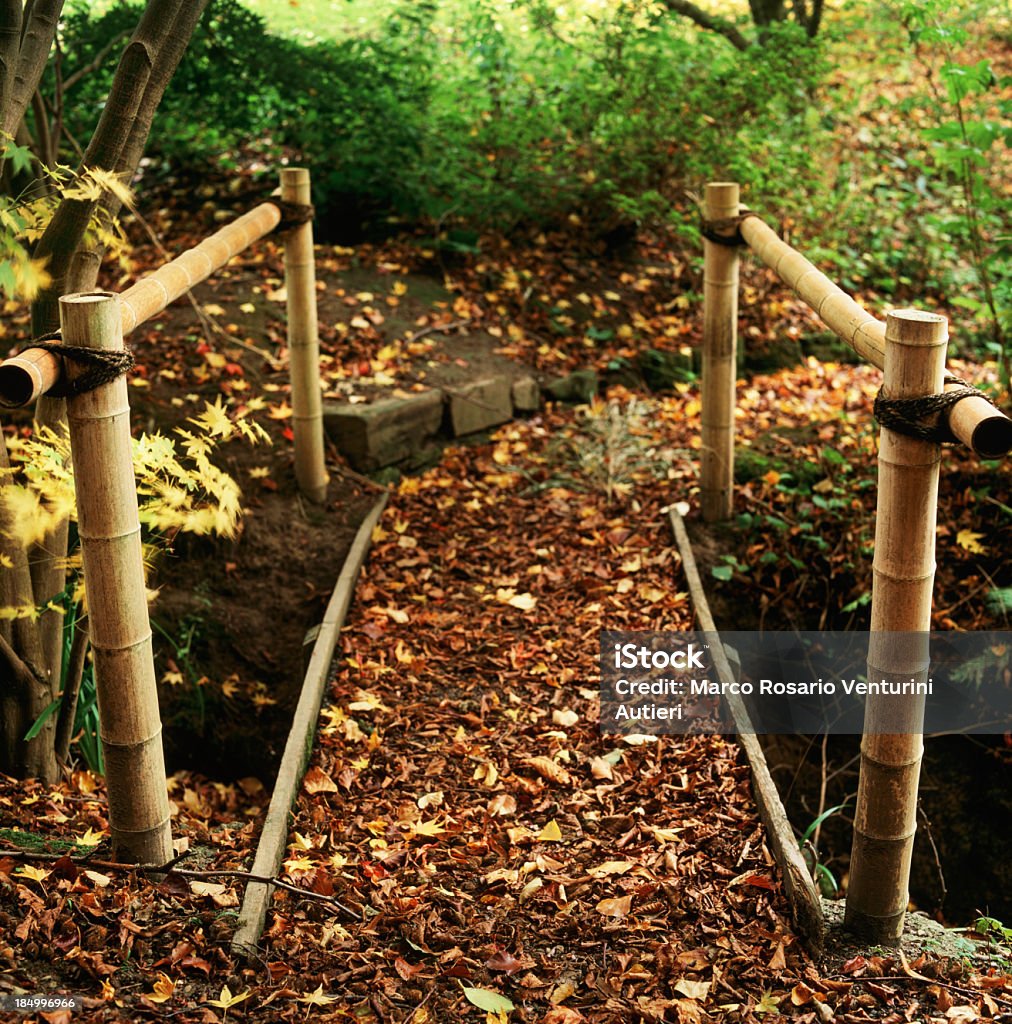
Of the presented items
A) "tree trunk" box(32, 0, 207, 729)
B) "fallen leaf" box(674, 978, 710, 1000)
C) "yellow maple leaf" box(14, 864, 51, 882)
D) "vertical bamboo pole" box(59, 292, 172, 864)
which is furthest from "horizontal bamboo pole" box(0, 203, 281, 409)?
"fallen leaf" box(674, 978, 710, 1000)

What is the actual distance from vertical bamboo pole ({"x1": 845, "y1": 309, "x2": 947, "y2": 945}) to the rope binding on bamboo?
167 centimetres

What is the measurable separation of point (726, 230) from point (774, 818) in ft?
7.61

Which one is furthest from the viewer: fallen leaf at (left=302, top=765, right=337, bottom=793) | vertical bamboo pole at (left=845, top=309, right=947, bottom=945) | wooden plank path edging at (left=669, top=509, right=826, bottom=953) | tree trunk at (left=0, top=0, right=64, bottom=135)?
fallen leaf at (left=302, top=765, right=337, bottom=793)

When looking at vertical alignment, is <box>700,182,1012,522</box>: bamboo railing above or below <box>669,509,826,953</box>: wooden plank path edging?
above

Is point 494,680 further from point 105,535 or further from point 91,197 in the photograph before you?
point 91,197

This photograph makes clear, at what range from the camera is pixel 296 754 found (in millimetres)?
3086

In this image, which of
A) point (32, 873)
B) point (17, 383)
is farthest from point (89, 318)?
point (32, 873)

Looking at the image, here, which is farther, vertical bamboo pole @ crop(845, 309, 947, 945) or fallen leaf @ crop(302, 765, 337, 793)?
fallen leaf @ crop(302, 765, 337, 793)

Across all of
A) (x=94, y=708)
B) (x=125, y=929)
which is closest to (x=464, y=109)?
(x=94, y=708)

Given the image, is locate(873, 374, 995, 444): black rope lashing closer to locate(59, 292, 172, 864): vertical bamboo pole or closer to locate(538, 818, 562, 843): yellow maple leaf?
locate(538, 818, 562, 843): yellow maple leaf

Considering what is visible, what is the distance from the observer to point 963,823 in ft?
12.7

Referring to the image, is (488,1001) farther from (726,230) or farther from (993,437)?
(726,230)

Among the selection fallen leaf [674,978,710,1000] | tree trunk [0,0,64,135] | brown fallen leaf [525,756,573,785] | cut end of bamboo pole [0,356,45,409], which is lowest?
fallen leaf [674,978,710,1000]

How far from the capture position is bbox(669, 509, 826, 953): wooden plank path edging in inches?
97.3
